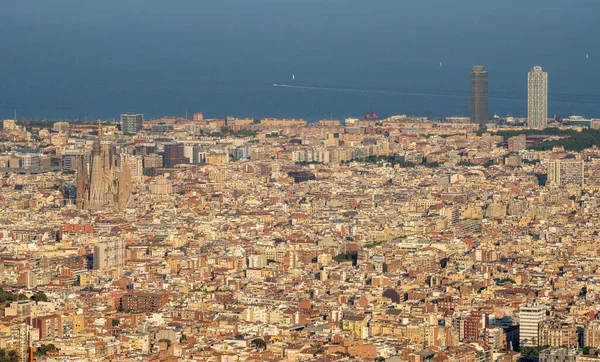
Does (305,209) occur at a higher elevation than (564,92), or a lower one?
lower

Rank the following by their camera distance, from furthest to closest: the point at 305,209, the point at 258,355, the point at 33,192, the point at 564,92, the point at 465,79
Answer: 1. the point at 465,79
2. the point at 564,92
3. the point at 33,192
4. the point at 305,209
5. the point at 258,355

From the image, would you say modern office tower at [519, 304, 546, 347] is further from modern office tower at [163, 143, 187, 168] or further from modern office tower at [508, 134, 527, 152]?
modern office tower at [508, 134, 527, 152]

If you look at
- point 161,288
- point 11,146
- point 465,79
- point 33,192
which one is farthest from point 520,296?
point 465,79

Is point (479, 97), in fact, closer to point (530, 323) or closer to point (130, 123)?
point (130, 123)

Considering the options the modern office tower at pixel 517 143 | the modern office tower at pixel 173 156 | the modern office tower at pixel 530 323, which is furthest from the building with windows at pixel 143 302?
the modern office tower at pixel 517 143

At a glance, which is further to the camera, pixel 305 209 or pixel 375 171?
pixel 375 171

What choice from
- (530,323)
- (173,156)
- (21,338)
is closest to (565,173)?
(173,156)

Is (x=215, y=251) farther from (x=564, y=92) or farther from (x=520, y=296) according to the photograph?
(x=564, y=92)
